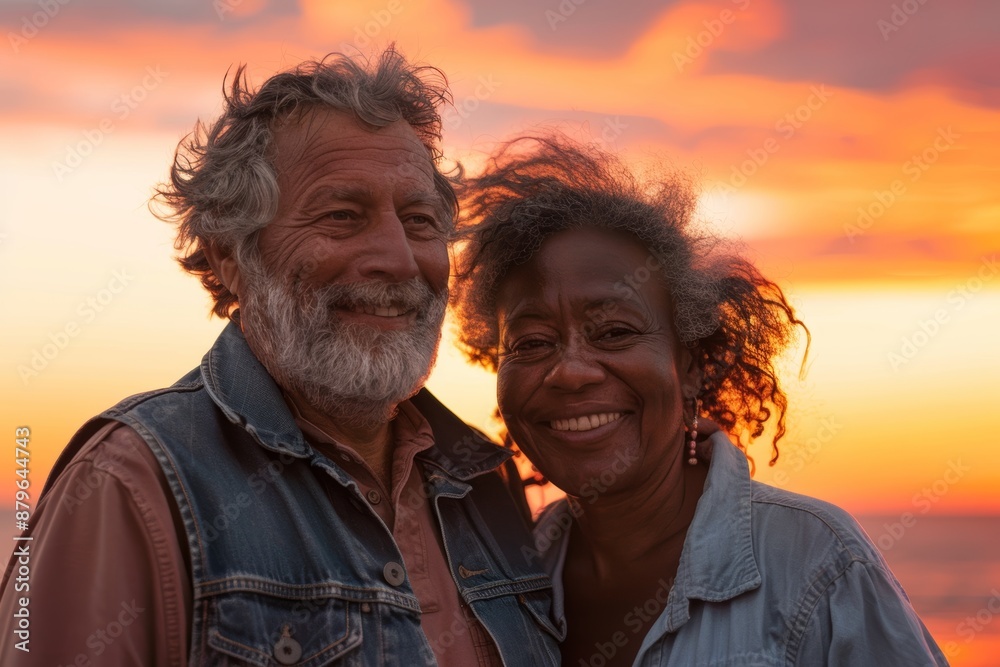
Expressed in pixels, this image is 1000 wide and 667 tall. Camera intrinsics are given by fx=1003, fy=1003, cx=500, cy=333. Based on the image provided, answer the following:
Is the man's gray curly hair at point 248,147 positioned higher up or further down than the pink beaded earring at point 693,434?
higher up

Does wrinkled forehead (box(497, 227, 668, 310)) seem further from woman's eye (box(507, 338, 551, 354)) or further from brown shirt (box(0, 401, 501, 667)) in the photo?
brown shirt (box(0, 401, 501, 667))

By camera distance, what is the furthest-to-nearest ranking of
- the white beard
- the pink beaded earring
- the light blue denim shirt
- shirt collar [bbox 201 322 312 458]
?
the pink beaded earring < the white beard < the light blue denim shirt < shirt collar [bbox 201 322 312 458]

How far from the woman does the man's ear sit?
0.96m

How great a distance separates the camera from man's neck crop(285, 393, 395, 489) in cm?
337

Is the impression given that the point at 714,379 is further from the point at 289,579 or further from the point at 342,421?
the point at 289,579

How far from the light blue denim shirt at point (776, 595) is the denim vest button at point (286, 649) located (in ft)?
4.18

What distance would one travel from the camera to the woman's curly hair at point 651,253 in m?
3.82

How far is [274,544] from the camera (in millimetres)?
2850

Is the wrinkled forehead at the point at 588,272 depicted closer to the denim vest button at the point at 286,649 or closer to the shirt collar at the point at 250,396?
the shirt collar at the point at 250,396

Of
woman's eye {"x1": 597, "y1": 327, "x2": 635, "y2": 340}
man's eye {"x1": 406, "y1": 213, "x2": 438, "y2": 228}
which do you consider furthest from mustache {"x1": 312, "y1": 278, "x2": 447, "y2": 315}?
woman's eye {"x1": 597, "y1": 327, "x2": 635, "y2": 340}

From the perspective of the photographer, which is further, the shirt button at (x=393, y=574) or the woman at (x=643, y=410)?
the woman at (x=643, y=410)

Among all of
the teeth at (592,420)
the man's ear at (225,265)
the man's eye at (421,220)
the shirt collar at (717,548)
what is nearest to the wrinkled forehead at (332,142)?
the man's eye at (421,220)

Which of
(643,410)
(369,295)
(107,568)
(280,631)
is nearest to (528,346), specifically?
(643,410)

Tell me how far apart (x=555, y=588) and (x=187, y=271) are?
1858mm
